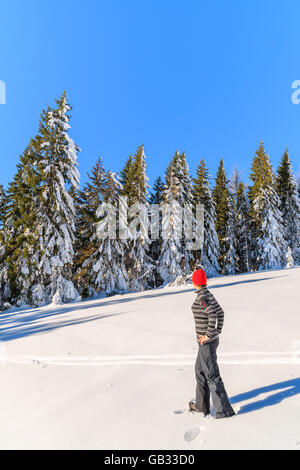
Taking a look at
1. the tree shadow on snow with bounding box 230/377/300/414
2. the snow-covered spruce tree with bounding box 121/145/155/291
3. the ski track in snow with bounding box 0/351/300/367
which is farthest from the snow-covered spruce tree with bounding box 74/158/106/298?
the tree shadow on snow with bounding box 230/377/300/414

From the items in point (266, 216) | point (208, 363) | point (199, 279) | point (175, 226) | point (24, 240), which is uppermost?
point (266, 216)

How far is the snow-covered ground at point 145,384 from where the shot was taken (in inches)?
119

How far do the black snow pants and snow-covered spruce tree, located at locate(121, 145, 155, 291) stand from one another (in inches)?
780

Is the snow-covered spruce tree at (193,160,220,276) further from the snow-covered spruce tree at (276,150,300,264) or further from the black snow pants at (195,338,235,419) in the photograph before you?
the black snow pants at (195,338,235,419)

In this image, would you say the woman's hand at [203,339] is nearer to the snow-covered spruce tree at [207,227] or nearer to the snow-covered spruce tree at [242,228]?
the snow-covered spruce tree at [207,227]

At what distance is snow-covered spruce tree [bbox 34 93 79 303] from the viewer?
1825 cm

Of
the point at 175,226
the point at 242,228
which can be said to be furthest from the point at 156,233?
the point at 242,228

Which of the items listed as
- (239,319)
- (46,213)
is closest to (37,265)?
(46,213)

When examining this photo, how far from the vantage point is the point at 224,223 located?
35031 millimetres

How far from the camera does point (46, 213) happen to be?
19.1 meters

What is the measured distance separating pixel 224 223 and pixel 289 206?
27.3 ft

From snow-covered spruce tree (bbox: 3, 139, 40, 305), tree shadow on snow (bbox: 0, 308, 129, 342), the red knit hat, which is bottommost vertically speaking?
tree shadow on snow (bbox: 0, 308, 129, 342)

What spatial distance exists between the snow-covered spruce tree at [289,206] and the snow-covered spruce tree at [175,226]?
13.5 m

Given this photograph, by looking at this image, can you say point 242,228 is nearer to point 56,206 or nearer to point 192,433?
point 56,206
